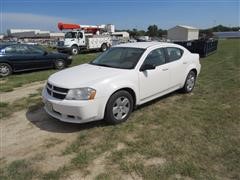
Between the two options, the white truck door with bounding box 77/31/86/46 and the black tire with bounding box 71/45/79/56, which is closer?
the black tire with bounding box 71/45/79/56

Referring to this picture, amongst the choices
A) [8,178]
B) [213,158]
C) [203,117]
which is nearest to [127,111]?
[203,117]

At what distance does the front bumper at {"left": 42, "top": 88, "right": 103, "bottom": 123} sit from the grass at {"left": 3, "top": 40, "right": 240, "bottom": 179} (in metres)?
0.31

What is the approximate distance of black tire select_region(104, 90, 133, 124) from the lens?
413cm

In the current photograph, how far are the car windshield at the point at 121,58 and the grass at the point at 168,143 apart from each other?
107cm

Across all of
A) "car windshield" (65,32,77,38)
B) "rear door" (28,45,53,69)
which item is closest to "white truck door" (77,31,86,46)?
"car windshield" (65,32,77,38)

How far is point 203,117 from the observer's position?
181 inches

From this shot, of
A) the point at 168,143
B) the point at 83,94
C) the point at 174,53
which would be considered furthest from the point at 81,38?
the point at 168,143

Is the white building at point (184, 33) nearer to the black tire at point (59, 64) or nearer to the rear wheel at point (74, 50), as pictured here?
the rear wheel at point (74, 50)

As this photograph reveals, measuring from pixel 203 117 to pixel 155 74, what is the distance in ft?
4.26

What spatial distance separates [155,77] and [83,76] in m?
1.55

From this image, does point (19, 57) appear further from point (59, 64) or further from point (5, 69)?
point (59, 64)

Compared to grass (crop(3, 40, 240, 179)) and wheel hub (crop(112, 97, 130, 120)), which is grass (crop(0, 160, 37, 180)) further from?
wheel hub (crop(112, 97, 130, 120))

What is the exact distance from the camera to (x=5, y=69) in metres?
9.80

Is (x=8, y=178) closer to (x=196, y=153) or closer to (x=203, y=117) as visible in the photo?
(x=196, y=153)
